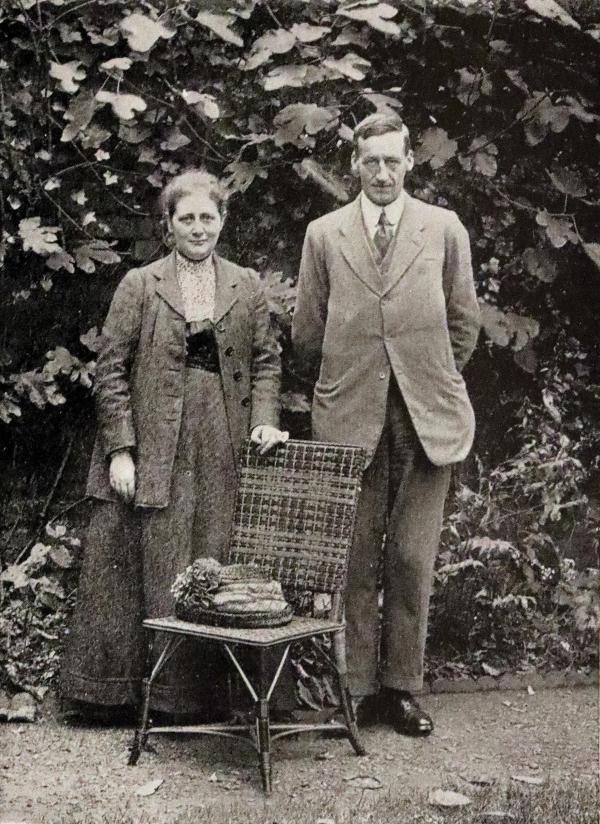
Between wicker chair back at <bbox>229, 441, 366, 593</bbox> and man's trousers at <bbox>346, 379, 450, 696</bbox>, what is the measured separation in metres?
Answer: 0.20

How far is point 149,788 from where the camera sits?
3.08 meters

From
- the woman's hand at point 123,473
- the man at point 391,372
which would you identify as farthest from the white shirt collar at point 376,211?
the woman's hand at point 123,473

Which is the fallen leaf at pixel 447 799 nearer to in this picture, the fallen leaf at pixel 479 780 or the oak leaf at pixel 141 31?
the fallen leaf at pixel 479 780

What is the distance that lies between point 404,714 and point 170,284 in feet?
5.56

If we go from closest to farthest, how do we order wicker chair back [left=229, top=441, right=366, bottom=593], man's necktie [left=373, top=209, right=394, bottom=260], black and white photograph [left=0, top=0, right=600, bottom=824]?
black and white photograph [left=0, top=0, right=600, bottom=824] → wicker chair back [left=229, top=441, right=366, bottom=593] → man's necktie [left=373, top=209, right=394, bottom=260]

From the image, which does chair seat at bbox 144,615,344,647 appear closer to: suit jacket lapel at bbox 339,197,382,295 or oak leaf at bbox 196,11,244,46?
suit jacket lapel at bbox 339,197,382,295

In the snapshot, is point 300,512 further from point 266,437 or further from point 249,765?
point 249,765

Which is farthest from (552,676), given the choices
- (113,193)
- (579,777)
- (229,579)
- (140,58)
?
(140,58)

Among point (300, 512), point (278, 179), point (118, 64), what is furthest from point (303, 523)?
point (118, 64)

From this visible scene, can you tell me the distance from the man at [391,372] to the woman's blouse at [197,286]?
12.6 inches

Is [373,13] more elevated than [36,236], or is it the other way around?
[373,13]

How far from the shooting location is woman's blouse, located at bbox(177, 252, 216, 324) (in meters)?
3.57

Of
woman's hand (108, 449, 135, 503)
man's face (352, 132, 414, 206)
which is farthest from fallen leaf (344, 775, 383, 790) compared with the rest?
man's face (352, 132, 414, 206)

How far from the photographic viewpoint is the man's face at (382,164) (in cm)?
339
